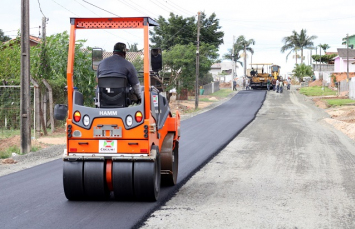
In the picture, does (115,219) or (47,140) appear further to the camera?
(47,140)

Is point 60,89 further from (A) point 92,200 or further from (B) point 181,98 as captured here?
(B) point 181,98

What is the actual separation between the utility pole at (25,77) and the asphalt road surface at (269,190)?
541 centimetres

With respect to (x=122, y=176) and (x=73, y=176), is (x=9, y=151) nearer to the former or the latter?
(x=73, y=176)

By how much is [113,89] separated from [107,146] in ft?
2.80

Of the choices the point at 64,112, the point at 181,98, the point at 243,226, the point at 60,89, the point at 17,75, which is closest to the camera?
the point at 243,226

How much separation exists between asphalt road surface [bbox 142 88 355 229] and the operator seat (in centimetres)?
171

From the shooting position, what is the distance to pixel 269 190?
9672mm

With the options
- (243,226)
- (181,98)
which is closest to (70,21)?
(243,226)

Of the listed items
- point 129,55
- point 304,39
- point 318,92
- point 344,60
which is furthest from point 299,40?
point 129,55

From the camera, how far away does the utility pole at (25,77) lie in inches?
587

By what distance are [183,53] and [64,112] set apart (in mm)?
31650

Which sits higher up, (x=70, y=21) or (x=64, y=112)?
(x=70, y=21)

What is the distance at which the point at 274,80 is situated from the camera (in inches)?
2496

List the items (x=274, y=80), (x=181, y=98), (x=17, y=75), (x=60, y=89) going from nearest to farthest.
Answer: (x=60, y=89) → (x=17, y=75) → (x=181, y=98) → (x=274, y=80)
